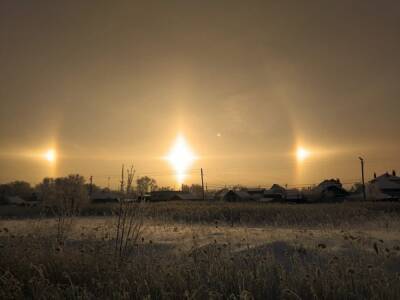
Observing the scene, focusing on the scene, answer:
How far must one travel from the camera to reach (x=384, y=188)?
6831cm

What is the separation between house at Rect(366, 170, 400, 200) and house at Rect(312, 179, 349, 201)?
4.07 metres

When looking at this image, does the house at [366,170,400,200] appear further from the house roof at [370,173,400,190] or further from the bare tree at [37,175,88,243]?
the bare tree at [37,175,88,243]

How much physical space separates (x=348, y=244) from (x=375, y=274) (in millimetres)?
3264

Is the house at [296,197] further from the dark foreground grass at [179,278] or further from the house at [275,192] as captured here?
the dark foreground grass at [179,278]

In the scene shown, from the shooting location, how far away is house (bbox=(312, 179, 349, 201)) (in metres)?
62.4

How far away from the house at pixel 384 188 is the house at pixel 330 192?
13.4ft

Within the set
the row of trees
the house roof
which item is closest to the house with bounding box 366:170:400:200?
the house roof

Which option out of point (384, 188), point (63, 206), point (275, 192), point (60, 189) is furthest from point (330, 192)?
point (63, 206)

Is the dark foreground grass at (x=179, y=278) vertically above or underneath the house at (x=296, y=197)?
underneath

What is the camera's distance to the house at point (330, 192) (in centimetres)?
6240

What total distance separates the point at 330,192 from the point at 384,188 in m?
11.9

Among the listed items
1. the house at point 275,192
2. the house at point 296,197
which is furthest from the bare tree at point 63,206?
the house at point 275,192

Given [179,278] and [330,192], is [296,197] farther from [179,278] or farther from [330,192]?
[179,278]

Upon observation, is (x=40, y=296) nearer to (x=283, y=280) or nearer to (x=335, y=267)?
(x=283, y=280)
